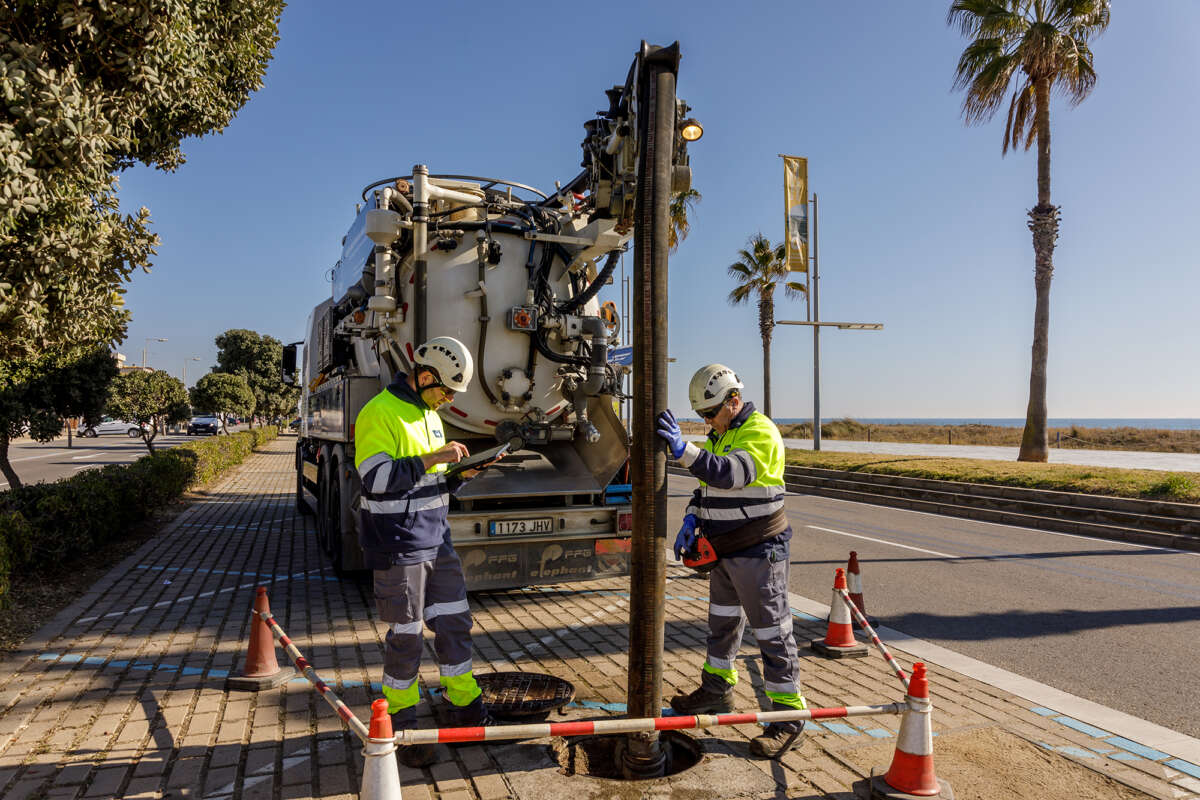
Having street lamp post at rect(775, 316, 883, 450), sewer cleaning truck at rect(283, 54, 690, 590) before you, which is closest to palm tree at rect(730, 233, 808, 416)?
street lamp post at rect(775, 316, 883, 450)

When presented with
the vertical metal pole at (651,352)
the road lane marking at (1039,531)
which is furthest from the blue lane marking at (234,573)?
the road lane marking at (1039,531)

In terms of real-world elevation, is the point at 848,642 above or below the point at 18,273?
below

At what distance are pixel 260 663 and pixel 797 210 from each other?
1953 centimetres

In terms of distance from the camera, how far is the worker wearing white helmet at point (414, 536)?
368 cm

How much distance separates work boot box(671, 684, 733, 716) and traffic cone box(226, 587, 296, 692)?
2397mm

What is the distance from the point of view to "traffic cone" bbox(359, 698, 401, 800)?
265 centimetres

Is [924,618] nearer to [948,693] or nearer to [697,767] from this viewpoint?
[948,693]

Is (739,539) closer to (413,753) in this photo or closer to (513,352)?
(413,753)

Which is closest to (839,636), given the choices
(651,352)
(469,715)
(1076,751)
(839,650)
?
(839,650)

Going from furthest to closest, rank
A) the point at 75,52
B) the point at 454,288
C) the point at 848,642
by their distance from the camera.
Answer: the point at 454,288 → the point at 848,642 → the point at 75,52

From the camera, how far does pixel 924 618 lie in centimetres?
639

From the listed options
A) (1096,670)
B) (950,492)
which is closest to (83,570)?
(1096,670)

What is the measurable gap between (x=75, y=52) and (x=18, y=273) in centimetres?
147

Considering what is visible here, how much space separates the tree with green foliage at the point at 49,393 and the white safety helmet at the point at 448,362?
908 centimetres
